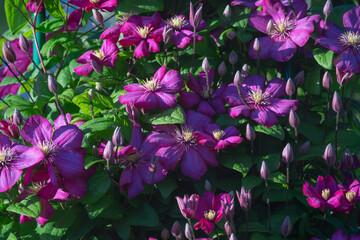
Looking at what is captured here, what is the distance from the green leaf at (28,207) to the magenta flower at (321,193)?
53 centimetres

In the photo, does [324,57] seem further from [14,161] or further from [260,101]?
[14,161]

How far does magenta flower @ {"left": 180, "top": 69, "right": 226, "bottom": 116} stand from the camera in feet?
4.08

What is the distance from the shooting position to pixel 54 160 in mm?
1104

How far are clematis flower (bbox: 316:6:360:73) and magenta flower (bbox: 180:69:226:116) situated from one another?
0.25 m

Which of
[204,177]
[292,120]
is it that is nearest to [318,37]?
[292,120]

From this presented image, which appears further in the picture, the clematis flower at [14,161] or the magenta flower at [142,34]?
the magenta flower at [142,34]

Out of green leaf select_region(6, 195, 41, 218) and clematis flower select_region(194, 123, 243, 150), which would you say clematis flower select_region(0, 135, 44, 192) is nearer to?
green leaf select_region(6, 195, 41, 218)

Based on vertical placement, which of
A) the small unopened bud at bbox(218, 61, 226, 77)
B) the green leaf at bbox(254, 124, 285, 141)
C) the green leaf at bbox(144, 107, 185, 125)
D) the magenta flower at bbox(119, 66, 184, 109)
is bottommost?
the green leaf at bbox(254, 124, 285, 141)

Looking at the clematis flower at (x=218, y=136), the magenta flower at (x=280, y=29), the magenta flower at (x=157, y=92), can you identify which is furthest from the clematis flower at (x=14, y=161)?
the magenta flower at (x=280, y=29)

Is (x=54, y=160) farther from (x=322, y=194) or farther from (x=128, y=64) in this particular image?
(x=322, y=194)

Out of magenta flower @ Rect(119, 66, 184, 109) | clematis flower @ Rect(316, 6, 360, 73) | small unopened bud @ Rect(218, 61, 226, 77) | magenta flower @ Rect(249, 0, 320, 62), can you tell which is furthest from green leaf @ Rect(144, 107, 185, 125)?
clematis flower @ Rect(316, 6, 360, 73)

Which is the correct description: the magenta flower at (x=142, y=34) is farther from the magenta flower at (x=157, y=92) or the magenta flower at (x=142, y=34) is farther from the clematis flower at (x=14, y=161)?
the clematis flower at (x=14, y=161)

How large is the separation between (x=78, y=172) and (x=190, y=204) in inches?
9.6

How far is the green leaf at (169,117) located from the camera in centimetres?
114
